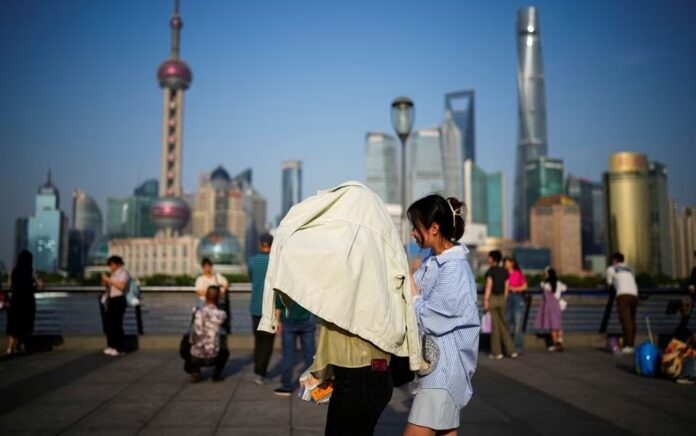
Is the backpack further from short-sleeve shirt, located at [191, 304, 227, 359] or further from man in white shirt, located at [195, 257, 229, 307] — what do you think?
short-sleeve shirt, located at [191, 304, 227, 359]

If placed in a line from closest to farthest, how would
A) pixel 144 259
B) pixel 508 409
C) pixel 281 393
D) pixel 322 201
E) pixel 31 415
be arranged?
pixel 322 201
pixel 31 415
pixel 508 409
pixel 281 393
pixel 144 259

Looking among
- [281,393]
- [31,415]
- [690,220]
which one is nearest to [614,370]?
[281,393]

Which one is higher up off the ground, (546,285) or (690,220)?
(690,220)

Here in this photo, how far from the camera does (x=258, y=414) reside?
587cm

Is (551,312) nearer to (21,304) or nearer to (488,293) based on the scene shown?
(488,293)

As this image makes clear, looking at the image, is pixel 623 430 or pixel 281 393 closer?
pixel 623 430

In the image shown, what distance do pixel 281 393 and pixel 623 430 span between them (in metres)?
3.67

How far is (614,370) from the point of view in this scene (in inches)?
343

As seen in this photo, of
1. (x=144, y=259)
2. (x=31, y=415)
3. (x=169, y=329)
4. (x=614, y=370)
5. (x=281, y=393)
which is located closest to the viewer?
(x=31, y=415)

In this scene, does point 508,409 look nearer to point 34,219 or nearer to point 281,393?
point 281,393

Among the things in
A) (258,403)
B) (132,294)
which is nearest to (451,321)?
(258,403)

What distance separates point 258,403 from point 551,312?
645 cm

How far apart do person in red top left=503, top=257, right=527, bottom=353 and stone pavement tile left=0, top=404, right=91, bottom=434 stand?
767 cm

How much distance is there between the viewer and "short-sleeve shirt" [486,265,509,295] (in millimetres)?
9877
